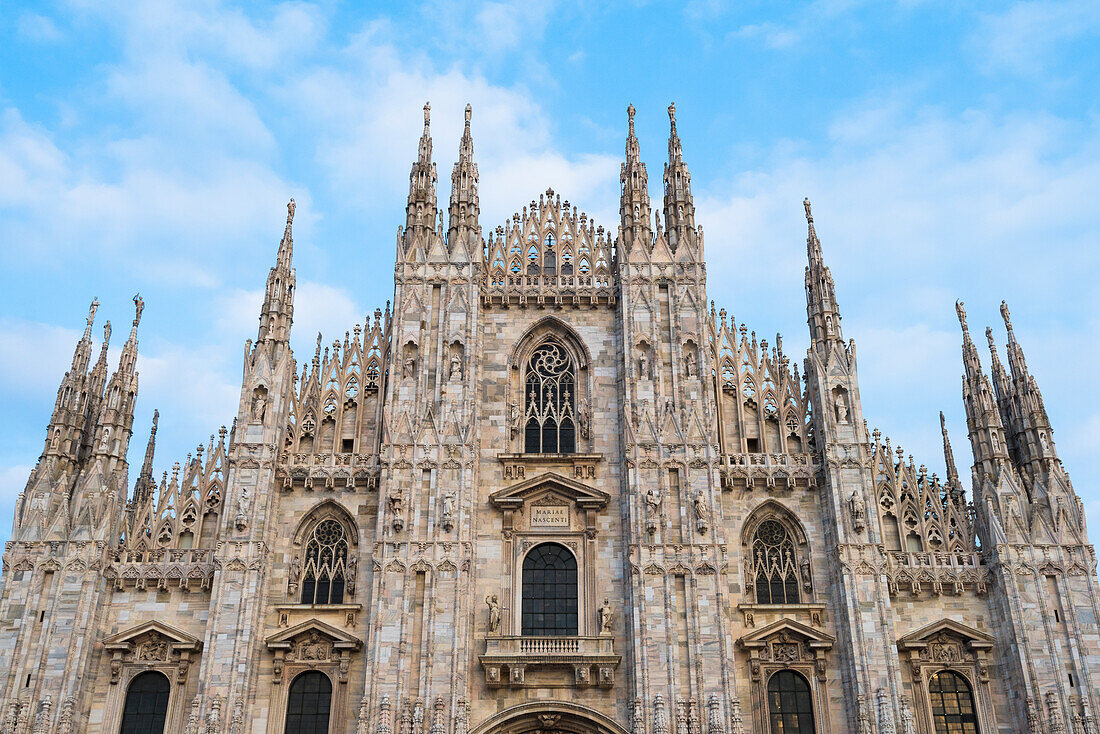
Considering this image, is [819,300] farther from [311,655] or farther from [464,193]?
[311,655]

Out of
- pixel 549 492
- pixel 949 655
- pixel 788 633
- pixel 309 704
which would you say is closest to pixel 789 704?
pixel 788 633

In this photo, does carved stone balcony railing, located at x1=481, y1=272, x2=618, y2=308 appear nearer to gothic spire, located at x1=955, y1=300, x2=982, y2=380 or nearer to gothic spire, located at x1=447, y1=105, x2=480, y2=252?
gothic spire, located at x1=447, y1=105, x2=480, y2=252

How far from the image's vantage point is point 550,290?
102 ft

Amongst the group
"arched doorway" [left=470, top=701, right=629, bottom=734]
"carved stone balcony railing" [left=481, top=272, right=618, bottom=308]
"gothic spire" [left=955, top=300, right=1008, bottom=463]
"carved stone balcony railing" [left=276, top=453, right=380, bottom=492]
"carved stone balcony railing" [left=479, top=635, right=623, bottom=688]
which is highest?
"carved stone balcony railing" [left=481, top=272, right=618, bottom=308]

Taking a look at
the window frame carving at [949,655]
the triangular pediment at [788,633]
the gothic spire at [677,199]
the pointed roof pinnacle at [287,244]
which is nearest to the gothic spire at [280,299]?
the pointed roof pinnacle at [287,244]

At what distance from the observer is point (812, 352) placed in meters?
30.1

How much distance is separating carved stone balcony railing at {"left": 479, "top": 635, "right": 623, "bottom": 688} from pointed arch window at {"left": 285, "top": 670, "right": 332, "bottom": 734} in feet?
13.4

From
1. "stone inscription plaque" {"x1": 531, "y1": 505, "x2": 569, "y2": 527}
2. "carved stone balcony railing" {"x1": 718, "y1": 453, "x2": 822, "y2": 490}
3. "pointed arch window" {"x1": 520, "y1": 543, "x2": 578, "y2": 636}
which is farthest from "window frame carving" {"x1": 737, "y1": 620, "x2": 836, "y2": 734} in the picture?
"stone inscription plaque" {"x1": 531, "y1": 505, "x2": 569, "y2": 527}

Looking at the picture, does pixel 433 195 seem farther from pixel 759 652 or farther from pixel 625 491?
pixel 759 652

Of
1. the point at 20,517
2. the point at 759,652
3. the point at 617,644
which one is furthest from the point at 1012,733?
the point at 20,517

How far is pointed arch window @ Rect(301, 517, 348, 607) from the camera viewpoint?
27484 mm

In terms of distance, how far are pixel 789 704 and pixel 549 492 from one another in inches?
323

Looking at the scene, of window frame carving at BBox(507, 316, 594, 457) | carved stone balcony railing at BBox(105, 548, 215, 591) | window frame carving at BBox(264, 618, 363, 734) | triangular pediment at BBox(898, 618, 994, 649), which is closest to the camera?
window frame carving at BBox(264, 618, 363, 734)

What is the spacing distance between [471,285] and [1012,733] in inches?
733
